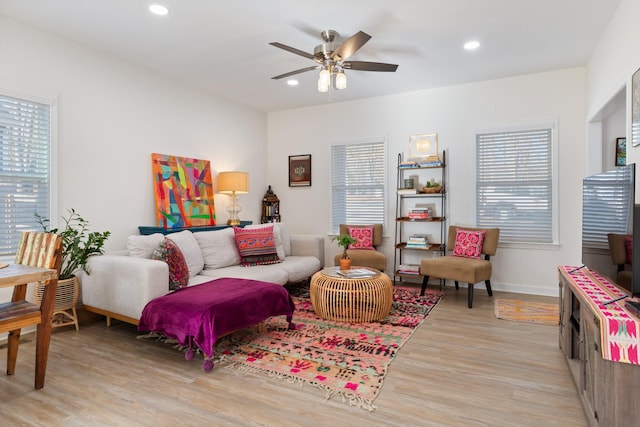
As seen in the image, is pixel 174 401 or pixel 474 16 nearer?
pixel 174 401

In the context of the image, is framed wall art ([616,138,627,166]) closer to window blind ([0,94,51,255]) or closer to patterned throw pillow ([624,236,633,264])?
patterned throw pillow ([624,236,633,264])

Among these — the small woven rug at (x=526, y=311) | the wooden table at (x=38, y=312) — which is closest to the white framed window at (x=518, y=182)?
the small woven rug at (x=526, y=311)

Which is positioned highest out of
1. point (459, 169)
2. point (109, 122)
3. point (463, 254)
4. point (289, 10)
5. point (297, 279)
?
point (289, 10)

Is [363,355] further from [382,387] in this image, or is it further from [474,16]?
[474,16]

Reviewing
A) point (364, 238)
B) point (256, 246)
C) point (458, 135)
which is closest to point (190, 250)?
point (256, 246)

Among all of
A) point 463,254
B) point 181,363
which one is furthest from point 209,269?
point 463,254

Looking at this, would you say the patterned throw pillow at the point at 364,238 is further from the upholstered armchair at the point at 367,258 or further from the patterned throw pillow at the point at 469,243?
the patterned throw pillow at the point at 469,243

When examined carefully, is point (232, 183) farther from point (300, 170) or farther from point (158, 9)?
point (158, 9)

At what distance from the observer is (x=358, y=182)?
18.4 ft

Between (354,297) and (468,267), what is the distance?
144 centimetres

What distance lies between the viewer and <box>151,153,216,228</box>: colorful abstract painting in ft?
14.2

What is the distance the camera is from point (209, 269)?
395 cm

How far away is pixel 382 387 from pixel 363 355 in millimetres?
456

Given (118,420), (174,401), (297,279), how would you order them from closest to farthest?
(118,420) < (174,401) < (297,279)
